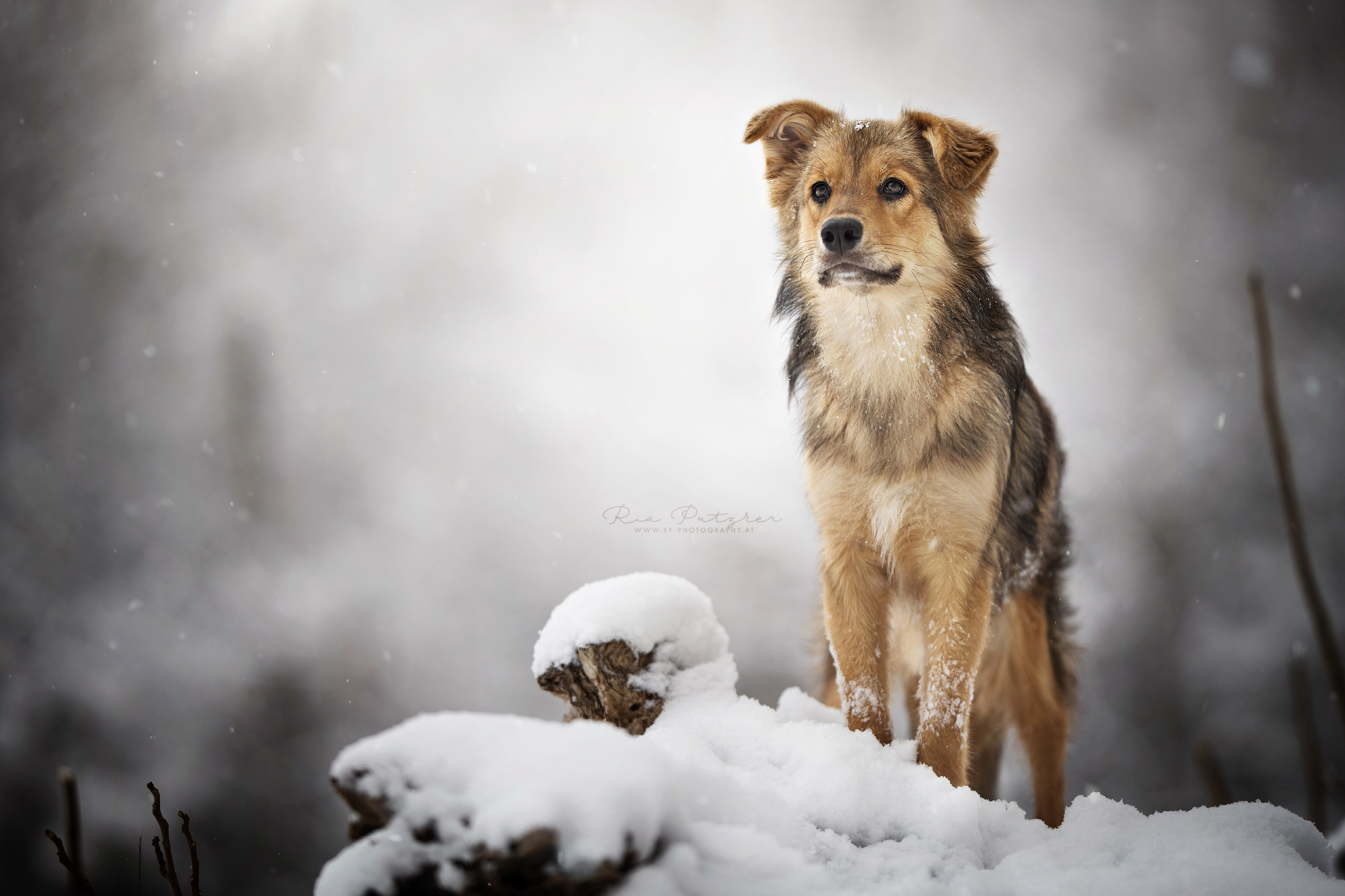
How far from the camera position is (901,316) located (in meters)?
3.37

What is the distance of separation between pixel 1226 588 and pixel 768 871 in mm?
15824

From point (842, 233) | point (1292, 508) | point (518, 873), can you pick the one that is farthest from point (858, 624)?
point (1292, 508)

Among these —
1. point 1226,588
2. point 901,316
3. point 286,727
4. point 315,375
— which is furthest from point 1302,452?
point 315,375

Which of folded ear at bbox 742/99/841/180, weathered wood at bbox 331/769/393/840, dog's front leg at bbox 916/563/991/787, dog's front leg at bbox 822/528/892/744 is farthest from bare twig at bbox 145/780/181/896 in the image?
folded ear at bbox 742/99/841/180

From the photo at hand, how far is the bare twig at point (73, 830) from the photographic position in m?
0.93

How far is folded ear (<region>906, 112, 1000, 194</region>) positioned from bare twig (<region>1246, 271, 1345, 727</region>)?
316cm

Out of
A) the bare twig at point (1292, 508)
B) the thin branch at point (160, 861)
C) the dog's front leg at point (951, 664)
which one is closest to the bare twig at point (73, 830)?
Answer: the thin branch at point (160, 861)

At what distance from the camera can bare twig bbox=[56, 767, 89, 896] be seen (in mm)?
931

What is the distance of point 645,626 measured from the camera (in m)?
2.97

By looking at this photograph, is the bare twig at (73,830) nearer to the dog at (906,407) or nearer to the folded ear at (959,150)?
the dog at (906,407)

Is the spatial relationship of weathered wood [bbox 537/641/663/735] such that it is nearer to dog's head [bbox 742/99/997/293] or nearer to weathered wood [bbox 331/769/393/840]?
weathered wood [bbox 331/769/393/840]

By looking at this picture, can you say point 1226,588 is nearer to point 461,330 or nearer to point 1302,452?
point 1302,452

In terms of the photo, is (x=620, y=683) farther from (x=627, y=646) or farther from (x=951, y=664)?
(x=951, y=664)

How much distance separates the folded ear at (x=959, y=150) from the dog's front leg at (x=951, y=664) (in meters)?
2.00
